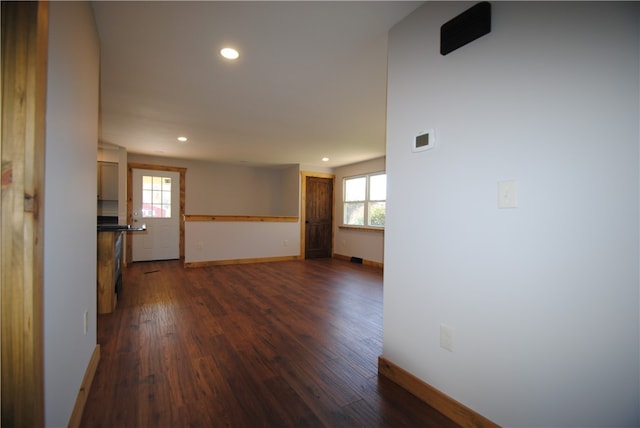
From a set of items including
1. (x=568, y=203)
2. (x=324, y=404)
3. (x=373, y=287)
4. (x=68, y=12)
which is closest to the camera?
(x=568, y=203)

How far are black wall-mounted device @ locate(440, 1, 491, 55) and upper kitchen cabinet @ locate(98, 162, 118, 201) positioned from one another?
589cm

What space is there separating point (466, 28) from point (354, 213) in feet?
17.1

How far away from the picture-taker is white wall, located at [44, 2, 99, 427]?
101cm

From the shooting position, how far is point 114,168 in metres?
5.33

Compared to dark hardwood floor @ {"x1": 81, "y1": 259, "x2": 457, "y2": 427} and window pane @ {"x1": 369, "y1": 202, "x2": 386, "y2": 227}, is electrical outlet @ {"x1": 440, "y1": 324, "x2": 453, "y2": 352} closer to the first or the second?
dark hardwood floor @ {"x1": 81, "y1": 259, "x2": 457, "y2": 427}

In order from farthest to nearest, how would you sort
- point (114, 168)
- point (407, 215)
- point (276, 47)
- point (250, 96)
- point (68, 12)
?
1. point (114, 168)
2. point (250, 96)
3. point (276, 47)
4. point (407, 215)
5. point (68, 12)

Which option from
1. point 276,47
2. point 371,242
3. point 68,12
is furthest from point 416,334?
point 371,242

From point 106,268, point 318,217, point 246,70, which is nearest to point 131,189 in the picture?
point 106,268

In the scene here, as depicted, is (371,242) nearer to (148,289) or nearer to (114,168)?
(148,289)

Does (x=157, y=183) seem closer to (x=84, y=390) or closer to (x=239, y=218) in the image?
(x=239, y=218)

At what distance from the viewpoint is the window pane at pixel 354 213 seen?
632 centimetres

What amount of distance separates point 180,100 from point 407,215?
8.80ft

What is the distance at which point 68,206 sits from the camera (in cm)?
123

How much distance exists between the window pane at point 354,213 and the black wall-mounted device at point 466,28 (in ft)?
16.0
